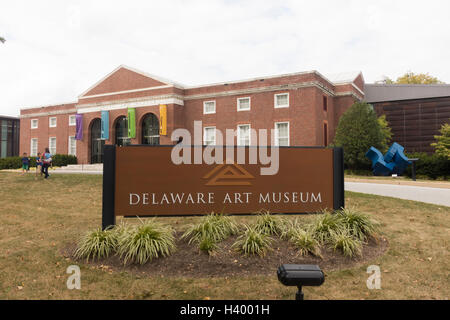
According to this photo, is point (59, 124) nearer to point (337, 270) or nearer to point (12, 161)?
point (12, 161)

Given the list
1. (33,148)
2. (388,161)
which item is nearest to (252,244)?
(388,161)

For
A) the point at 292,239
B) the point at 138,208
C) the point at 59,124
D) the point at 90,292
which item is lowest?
the point at 90,292

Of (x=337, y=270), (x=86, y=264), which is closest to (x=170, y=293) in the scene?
(x=86, y=264)

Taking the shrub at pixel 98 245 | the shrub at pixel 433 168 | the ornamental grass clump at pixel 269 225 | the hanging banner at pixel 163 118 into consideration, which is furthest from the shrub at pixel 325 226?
the hanging banner at pixel 163 118

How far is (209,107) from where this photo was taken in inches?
1307

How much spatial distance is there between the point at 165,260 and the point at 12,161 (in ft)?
122

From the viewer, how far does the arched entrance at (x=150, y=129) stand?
3447 cm

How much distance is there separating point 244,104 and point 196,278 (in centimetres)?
2775

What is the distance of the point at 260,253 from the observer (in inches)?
221

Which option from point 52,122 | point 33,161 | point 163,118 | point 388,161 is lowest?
point 388,161

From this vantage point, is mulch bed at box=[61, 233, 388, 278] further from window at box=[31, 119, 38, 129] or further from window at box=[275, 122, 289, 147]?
window at box=[31, 119, 38, 129]

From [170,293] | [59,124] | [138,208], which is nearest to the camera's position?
[170,293]

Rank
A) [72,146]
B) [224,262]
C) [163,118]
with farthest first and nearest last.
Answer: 1. [72,146]
2. [163,118]
3. [224,262]

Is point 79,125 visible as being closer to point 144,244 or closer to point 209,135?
point 209,135
